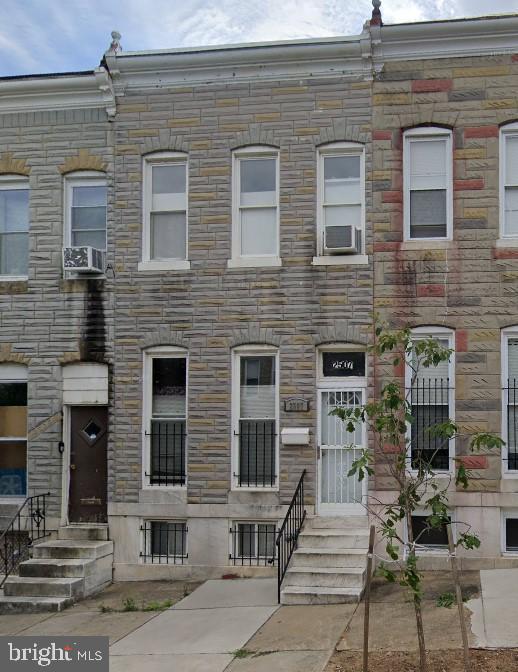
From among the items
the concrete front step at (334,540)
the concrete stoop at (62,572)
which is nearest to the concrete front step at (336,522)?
the concrete front step at (334,540)

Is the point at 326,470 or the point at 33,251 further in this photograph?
the point at 33,251

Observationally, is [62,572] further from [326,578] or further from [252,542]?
[326,578]

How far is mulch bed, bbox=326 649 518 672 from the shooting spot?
27.1ft

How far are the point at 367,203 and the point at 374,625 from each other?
20.5 feet

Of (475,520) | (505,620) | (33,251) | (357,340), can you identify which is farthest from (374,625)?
(33,251)

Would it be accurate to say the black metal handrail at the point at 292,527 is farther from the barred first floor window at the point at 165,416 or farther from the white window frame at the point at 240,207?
the white window frame at the point at 240,207

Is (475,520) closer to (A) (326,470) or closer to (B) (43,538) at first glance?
(A) (326,470)

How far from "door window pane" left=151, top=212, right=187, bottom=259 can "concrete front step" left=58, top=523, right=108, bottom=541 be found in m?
4.27

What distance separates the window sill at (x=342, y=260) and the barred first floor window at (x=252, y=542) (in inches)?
155

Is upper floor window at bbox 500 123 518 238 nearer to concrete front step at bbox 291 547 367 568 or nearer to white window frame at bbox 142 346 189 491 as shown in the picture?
concrete front step at bbox 291 547 367 568

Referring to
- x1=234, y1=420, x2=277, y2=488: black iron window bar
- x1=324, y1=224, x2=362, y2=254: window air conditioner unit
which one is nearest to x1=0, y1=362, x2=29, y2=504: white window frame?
x1=234, y1=420, x2=277, y2=488: black iron window bar

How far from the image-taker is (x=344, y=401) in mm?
13578

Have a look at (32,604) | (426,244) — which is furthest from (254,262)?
(32,604)

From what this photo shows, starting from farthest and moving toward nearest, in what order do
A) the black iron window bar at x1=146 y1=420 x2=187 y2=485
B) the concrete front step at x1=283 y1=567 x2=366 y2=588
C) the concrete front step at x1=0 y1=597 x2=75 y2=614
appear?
1. the black iron window bar at x1=146 y1=420 x2=187 y2=485
2. the concrete front step at x1=0 y1=597 x2=75 y2=614
3. the concrete front step at x1=283 y1=567 x2=366 y2=588
